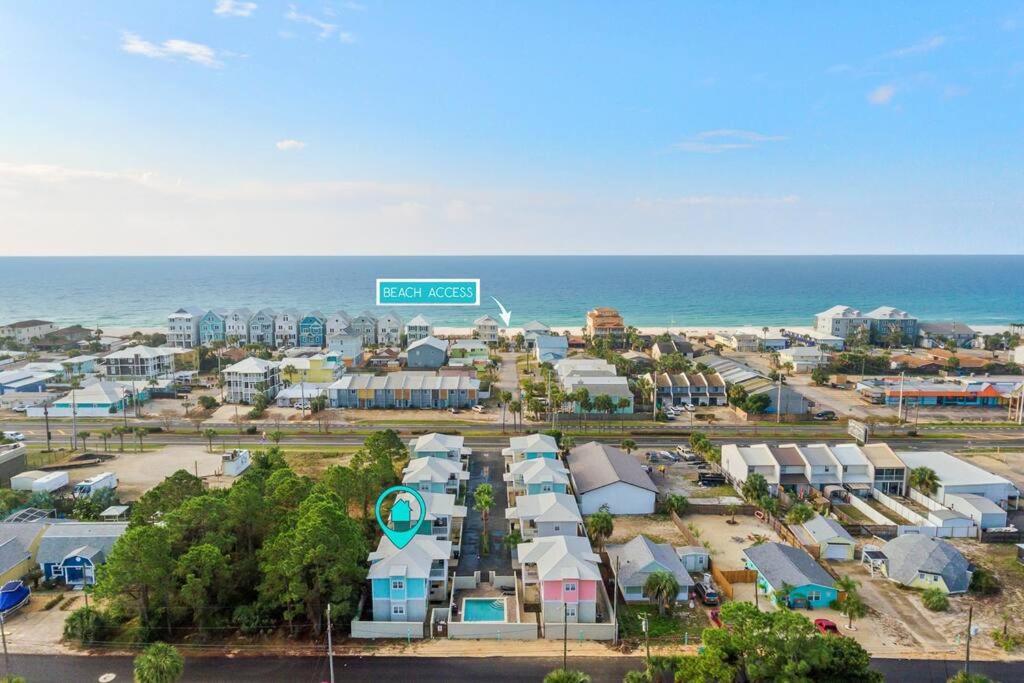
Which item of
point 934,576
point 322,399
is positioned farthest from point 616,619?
point 322,399

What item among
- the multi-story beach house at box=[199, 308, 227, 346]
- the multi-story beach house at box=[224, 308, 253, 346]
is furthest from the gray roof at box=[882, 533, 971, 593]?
the multi-story beach house at box=[199, 308, 227, 346]

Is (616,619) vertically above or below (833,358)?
below

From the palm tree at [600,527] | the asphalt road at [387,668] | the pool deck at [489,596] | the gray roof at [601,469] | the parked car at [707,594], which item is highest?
the gray roof at [601,469]

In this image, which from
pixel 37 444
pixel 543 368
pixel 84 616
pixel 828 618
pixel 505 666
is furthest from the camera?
pixel 543 368

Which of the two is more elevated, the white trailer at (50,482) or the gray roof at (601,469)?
the gray roof at (601,469)

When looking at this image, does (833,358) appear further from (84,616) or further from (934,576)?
(84,616)

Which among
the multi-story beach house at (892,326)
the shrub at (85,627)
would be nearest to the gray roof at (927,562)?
the shrub at (85,627)

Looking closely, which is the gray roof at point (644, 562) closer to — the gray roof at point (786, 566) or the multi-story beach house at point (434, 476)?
the gray roof at point (786, 566)

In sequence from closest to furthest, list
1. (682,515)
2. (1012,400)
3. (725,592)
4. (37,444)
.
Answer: (725,592) < (682,515) < (37,444) < (1012,400)
